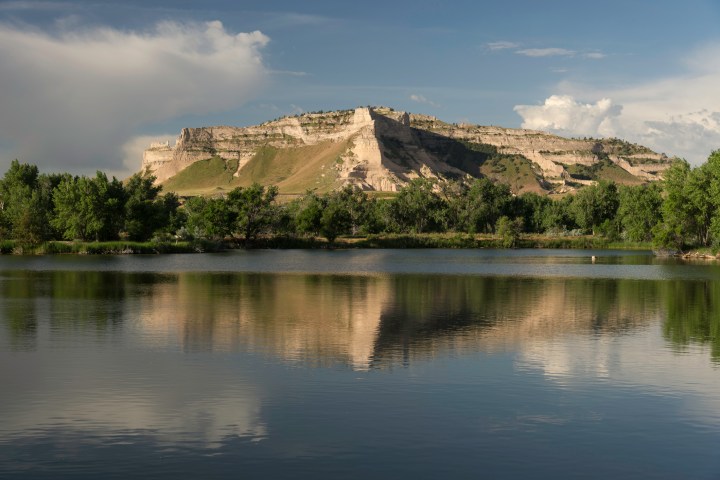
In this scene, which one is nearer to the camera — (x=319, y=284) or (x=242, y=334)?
(x=242, y=334)

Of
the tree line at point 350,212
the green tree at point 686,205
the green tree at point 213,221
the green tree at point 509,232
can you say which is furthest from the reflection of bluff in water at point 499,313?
the green tree at point 509,232

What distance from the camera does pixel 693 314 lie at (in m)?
38.2

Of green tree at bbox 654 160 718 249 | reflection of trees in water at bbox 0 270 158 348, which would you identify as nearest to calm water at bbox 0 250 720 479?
reflection of trees in water at bbox 0 270 158 348

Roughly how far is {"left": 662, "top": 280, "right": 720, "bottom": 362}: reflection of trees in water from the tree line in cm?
4894

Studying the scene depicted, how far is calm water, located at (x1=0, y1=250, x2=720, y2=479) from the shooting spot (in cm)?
1469

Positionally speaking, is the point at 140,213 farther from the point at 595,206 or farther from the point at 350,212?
the point at 595,206

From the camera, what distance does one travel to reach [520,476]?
13.9m

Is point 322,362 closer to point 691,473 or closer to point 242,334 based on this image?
point 242,334

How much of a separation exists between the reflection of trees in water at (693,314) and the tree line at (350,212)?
48.9 metres

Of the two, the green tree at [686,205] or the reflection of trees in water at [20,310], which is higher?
the green tree at [686,205]

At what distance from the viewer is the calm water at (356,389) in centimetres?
1469

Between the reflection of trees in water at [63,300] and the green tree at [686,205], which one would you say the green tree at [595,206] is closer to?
the green tree at [686,205]

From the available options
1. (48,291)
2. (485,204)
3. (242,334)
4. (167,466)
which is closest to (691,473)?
(167,466)

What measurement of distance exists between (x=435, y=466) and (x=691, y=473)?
4973 millimetres
